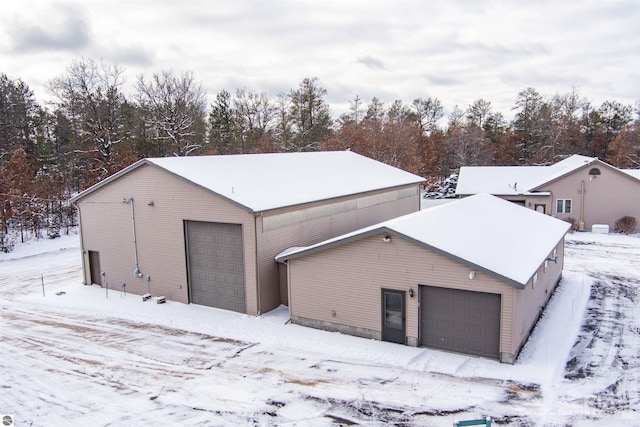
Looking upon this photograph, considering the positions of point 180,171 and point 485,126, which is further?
point 485,126

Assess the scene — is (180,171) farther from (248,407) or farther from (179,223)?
(248,407)

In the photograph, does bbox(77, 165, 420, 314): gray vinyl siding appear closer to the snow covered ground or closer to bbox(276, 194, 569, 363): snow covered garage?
the snow covered ground

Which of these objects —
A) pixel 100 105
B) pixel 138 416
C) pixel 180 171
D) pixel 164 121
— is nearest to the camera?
pixel 138 416

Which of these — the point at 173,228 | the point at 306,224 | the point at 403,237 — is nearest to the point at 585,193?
the point at 306,224

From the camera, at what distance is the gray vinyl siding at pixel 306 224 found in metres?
15.6

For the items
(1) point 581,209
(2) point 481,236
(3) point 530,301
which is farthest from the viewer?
(1) point 581,209

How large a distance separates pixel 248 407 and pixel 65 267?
1919 cm

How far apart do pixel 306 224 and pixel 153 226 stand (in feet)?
19.9

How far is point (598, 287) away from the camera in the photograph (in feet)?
60.5

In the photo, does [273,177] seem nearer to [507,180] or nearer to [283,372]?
[283,372]

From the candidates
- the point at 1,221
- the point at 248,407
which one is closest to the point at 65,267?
the point at 1,221

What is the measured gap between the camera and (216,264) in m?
16.3

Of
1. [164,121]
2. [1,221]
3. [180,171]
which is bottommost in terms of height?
[1,221]

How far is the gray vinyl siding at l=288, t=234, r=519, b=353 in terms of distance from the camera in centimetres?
1159
